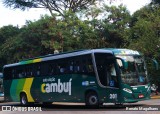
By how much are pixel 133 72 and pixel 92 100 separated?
2.58 m

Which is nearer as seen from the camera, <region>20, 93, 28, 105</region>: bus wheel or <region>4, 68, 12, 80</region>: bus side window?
<region>20, 93, 28, 105</region>: bus wheel

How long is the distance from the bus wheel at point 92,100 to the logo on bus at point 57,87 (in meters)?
1.52

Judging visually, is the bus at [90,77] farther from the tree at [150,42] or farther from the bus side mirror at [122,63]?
the tree at [150,42]

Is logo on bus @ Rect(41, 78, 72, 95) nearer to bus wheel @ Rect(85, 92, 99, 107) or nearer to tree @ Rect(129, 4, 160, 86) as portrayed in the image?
bus wheel @ Rect(85, 92, 99, 107)

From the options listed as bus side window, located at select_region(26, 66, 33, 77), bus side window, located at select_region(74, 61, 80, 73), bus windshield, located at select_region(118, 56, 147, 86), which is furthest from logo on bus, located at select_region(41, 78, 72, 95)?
bus windshield, located at select_region(118, 56, 147, 86)

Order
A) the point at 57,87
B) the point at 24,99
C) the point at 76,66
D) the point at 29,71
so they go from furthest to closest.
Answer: the point at 24,99
the point at 29,71
the point at 57,87
the point at 76,66

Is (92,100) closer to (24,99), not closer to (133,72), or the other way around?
(133,72)

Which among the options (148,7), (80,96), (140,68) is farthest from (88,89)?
(148,7)

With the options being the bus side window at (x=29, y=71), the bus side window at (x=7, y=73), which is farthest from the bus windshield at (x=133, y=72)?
the bus side window at (x=7, y=73)

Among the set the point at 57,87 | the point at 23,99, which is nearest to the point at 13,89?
the point at 23,99

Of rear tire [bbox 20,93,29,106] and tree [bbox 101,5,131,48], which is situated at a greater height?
tree [bbox 101,5,131,48]

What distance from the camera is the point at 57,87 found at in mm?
20375

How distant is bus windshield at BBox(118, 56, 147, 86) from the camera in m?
17.0

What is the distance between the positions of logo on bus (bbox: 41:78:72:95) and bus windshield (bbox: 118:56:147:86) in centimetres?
355
